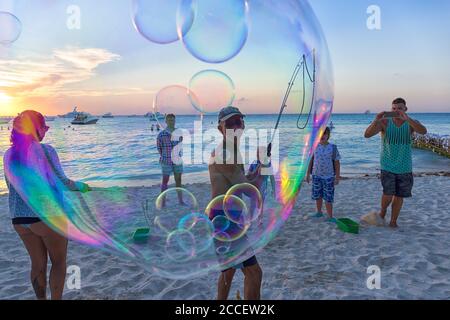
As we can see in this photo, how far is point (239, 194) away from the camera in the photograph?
9.25ft

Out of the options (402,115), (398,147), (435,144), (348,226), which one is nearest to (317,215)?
(348,226)

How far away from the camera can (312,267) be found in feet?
15.8

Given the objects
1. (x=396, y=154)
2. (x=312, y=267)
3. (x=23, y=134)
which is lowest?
A: (x=312, y=267)

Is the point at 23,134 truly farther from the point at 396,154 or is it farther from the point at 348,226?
the point at 396,154

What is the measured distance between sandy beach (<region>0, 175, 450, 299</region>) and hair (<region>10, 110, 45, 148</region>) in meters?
1.04

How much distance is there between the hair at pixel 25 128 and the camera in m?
3.00

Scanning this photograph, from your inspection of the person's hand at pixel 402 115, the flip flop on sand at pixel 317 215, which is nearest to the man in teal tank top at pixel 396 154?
the person's hand at pixel 402 115

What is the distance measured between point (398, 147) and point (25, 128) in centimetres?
541

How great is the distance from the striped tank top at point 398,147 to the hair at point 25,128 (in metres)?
5.22

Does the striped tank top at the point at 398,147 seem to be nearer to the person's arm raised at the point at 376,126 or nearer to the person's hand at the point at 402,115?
the person's arm raised at the point at 376,126

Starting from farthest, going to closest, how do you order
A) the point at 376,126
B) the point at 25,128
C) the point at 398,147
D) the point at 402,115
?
the point at 398,147, the point at 376,126, the point at 402,115, the point at 25,128

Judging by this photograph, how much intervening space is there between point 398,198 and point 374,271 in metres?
1.99

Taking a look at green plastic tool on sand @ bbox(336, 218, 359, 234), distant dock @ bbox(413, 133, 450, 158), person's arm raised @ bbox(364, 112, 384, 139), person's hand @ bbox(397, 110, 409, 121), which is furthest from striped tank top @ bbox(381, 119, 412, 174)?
distant dock @ bbox(413, 133, 450, 158)

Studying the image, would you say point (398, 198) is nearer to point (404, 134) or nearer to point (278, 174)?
point (404, 134)
